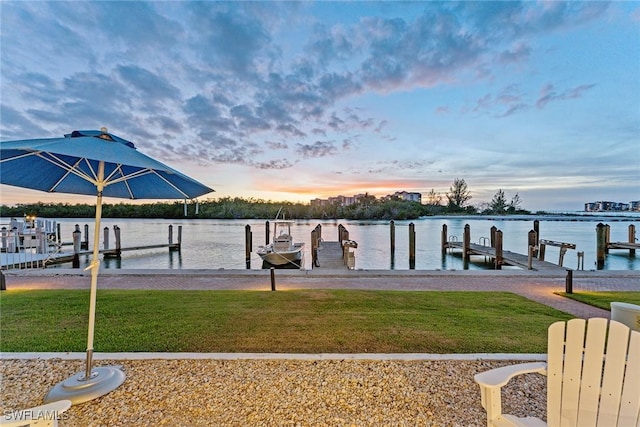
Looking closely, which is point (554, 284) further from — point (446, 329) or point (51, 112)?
point (51, 112)

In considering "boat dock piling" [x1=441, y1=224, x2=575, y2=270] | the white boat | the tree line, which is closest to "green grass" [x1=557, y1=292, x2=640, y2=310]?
"boat dock piling" [x1=441, y1=224, x2=575, y2=270]

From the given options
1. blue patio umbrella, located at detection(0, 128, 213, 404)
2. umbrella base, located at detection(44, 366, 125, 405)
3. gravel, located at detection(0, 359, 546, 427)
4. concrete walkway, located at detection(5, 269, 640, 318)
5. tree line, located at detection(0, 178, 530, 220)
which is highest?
tree line, located at detection(0, 178, 530, 220)

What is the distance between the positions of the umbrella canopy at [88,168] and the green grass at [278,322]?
6.41ft

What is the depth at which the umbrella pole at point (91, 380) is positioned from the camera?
110 inches

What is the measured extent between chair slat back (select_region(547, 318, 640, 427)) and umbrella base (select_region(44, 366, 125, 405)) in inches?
139

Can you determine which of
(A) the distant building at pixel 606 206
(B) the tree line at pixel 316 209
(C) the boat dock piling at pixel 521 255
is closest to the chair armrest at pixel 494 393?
(C) the boat dock piling at pixel 521 255

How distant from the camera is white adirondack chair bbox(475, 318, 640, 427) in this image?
5.80 ft

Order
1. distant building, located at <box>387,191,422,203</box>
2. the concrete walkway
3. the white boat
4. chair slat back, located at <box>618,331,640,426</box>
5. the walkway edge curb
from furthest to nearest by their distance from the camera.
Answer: distant building, located at <box>387,191,422,203</box>, the white boat, the concrete walkway, the walkway edge curb, chair slat back, located at <box>618,331,640,426</box>

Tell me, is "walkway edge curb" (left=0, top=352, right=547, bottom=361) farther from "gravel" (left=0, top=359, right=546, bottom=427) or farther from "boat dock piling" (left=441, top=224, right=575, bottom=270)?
"boat dock piling" (left=441, top=224, right=575, bottom=270)

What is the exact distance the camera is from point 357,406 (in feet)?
8.80

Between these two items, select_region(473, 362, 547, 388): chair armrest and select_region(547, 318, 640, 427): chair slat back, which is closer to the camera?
select_region(547, 318, 640, 427): chair slat back

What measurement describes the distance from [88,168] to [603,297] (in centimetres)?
978

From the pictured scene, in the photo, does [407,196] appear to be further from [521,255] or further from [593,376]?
[593,376]

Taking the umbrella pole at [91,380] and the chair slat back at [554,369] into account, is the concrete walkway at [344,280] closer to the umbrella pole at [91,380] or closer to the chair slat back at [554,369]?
the umbrella pole at [91,380]
